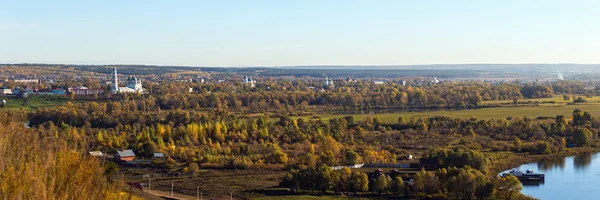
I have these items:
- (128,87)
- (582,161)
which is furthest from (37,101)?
(582,161)

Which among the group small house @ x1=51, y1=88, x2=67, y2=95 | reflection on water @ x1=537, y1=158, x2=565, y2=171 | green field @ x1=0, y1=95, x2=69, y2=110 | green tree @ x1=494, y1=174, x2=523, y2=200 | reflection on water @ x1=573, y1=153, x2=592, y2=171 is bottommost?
reflection on water @ x1=537, y1=158, x2=565, y2=171

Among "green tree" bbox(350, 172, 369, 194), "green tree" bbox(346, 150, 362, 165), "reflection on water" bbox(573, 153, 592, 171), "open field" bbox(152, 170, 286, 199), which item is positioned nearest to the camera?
"green tree" bbox(350, 172, 369, 194)

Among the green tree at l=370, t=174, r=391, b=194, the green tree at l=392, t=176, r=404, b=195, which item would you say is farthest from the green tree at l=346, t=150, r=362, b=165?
the green tree at l=392, t=176, r=404, b=195

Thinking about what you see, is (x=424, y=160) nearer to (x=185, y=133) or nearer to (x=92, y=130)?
(x=185, y=133)

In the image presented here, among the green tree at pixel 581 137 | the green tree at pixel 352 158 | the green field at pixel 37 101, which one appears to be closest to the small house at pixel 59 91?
the green field at pixel 37 101

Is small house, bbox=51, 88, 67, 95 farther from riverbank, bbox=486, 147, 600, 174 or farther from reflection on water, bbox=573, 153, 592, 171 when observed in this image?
reflection on water, bbox=573, 153, 592, 171

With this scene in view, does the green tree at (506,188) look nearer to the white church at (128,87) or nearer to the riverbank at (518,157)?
the riverbank at (518,157)

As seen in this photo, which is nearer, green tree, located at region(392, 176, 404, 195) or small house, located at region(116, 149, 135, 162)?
green tree, located at region(392, 176, 404, 195)

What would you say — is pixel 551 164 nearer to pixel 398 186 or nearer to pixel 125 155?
pixel 398 186
